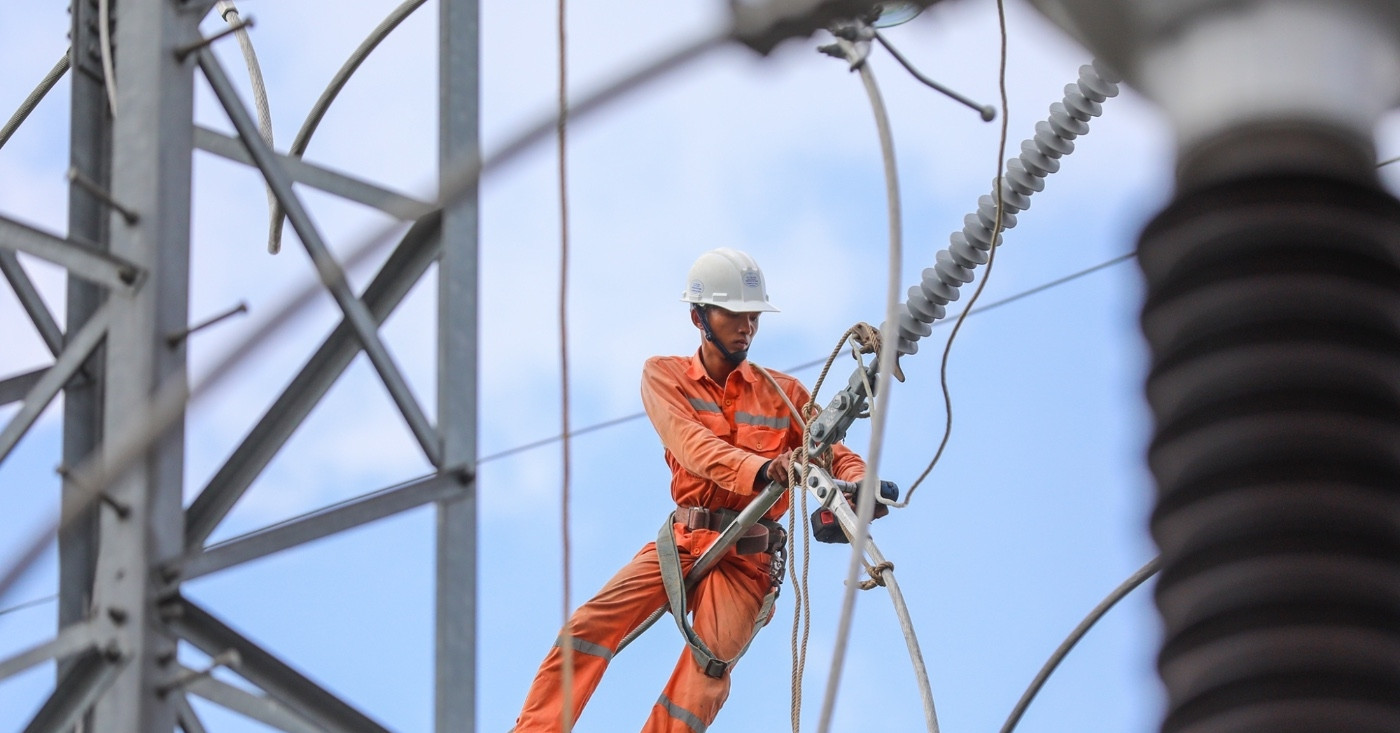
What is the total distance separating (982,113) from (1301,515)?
9.76ft

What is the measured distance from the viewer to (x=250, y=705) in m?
4.48

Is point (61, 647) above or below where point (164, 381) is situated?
below

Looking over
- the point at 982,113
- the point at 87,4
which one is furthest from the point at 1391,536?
the point at 87,4

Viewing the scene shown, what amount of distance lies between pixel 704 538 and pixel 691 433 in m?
0.51

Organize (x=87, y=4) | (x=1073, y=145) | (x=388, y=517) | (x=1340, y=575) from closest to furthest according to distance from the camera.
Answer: (x=1340, y=575) → (x=388, y=517) → (x=87, y=4) → (x=1073, y=145)

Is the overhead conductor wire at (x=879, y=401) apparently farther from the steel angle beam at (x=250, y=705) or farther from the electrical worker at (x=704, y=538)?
the electrical worker at (x=704, y=538)

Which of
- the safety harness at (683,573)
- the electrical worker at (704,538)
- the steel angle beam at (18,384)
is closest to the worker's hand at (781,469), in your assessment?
the electrical worker at (704,538)

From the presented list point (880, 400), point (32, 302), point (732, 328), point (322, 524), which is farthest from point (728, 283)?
point (880, 400)

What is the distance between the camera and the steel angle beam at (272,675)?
454 centimetres

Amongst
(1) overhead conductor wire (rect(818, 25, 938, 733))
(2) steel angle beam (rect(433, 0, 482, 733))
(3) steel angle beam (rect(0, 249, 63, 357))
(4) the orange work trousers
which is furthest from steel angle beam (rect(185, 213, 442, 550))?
(4) the orange work trousers

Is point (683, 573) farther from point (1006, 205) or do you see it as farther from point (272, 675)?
point (272, 675)

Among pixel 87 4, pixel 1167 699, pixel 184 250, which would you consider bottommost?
pixel 1167 699

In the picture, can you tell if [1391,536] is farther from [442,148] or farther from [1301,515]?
[442,148]

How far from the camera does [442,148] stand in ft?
16.1
